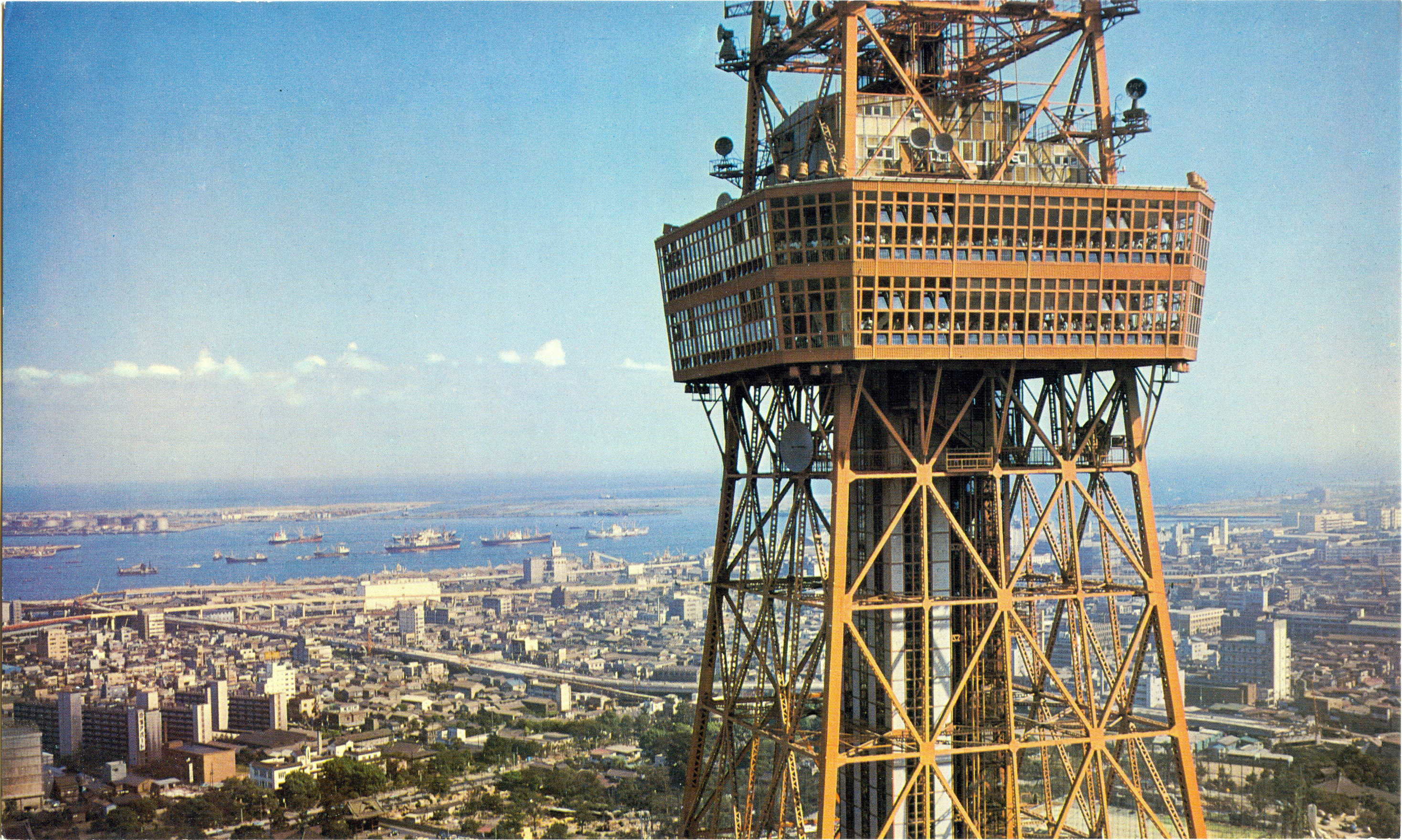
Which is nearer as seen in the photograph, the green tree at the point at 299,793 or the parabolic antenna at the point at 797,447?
the parabolic antenna at the point at 797,447

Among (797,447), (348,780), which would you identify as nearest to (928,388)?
(797,447)

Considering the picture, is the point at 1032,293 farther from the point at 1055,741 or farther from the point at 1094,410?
the point at 1055,741

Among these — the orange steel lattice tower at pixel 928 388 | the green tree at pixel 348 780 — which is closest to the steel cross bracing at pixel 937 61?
the orange steel lattice tower at pixel 928 388

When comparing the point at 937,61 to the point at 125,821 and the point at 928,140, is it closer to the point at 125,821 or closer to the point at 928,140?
the point at 928,140

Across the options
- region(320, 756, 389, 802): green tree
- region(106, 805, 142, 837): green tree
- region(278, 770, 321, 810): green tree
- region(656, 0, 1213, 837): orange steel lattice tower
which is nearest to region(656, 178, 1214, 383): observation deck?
region(656, 0, 1213, 837): orange steel lattice tower

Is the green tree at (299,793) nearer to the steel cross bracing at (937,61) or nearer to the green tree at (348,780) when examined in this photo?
the green tree at (348,780)

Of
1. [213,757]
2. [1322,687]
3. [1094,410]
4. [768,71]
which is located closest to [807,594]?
[1094,410]

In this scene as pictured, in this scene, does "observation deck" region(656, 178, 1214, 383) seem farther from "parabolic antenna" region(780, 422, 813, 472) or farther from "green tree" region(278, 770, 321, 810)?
"green tree" region(278, 770, 321, 810)
